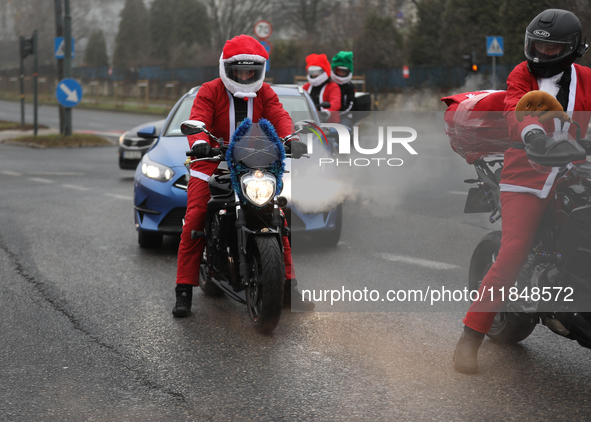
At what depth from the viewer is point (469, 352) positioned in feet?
14.1

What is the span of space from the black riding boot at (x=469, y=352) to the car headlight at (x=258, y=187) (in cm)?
145

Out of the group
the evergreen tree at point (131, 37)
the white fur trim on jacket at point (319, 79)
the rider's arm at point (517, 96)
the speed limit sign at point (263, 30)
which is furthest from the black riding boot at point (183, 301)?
the evergreen tree at point (131, 37)

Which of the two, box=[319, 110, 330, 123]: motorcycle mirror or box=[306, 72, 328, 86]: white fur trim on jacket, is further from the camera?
box=[306, 72, 328, 86]: white fur trim on jacket

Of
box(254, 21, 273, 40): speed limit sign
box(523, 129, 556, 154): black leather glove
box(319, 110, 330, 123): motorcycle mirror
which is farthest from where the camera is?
box(254, 21, 273, 40): speed limit sign

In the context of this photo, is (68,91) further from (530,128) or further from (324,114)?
(530,128)

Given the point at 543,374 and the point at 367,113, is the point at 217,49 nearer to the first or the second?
the point at 367,113

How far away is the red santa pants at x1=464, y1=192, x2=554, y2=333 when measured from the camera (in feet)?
13.3

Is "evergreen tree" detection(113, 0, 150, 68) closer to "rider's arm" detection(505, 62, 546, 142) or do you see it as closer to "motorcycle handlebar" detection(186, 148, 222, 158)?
"motorcycle handlebar" detection(186, 148, 222, 158)

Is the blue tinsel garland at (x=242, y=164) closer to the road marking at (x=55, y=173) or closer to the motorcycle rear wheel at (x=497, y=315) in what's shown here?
the motorcycle rear wheel at (x=497, y=315)

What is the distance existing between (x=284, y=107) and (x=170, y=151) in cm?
152

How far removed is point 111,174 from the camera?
15.0 meters

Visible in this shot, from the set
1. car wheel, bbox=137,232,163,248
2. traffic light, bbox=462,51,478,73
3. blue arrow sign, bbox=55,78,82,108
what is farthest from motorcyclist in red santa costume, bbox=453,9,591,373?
traffic light, bbox=462,51,478,73

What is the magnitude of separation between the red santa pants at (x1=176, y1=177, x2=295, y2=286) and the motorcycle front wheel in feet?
1.39

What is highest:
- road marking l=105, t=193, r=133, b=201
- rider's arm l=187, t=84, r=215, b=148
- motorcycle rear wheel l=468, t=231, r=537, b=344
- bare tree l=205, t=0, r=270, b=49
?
bare tree l=205, t=0, r=270, b=49
